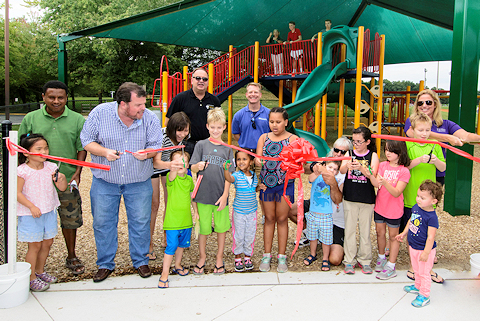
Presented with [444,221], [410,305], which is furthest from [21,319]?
[444,221]

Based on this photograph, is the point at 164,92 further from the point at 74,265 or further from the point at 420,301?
the point at 420,301

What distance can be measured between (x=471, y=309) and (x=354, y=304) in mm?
892

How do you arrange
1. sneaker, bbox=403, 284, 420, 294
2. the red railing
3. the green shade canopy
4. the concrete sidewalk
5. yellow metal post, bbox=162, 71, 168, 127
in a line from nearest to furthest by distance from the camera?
the concrete sidewalk, sneaker, bbox=403, 284, 420, 294, the green shade canopy, yellow metal post, bbox=162, 71, 168, 127, the red railing

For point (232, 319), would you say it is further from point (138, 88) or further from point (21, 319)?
point (138, 88)

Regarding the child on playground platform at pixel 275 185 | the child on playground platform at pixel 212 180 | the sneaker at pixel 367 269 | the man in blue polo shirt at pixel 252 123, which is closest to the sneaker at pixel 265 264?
the child on playground platform at pixel 275 185

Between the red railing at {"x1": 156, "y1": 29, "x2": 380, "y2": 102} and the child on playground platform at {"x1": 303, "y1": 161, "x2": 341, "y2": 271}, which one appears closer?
the child on playground platform at {"x1": 303, "y1": 161, "x2": 341, "y2": 271}

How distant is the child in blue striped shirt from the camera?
3486 millimetres

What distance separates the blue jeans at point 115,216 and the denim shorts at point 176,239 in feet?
1.01

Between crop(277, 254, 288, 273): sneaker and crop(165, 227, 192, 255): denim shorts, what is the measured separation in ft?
3.06

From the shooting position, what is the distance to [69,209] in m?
3.48

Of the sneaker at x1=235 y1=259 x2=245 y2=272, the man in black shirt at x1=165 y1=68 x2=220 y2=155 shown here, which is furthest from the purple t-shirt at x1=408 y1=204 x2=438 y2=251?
the man in black shirt at x1=165 y1=68 x2=220 y2=155

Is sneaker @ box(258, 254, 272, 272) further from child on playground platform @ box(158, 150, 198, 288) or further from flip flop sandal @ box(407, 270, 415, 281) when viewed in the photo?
flip flop sandal @ box(407, 270, 415, 281)

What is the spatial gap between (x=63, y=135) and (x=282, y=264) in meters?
2.45

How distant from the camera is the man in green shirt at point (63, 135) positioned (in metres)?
3.32
